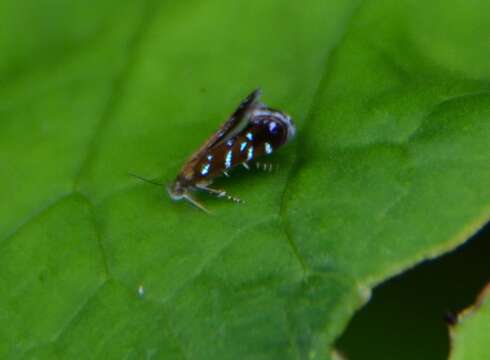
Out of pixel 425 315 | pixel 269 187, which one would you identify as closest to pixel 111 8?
pixel 269 187

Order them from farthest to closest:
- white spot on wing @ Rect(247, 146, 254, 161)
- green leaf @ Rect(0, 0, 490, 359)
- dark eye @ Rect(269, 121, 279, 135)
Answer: white spot on wing @ Rect(247, 146, 254, 161) → dark eye @ Rect(269, 121, 279, 135) → green leaf @ Rect(0, 0, 490, 359)

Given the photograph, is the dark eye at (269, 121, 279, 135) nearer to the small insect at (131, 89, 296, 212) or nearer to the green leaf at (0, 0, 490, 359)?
the small insect at (131, 89, 296, 212)

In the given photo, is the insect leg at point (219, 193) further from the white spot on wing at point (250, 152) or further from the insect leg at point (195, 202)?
the white spot on wing at point (250, 152)

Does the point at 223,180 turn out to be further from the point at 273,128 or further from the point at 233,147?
the point at 273,128

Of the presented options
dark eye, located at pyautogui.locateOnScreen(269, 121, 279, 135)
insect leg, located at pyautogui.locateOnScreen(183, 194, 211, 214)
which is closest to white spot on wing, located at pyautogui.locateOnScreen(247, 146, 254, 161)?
dark eye, located at pyautogui.locateOnScreen(269, 121, 279, 135)

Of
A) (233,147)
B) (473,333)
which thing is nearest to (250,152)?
(233,147)

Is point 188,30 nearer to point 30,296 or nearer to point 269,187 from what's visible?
point 269,187

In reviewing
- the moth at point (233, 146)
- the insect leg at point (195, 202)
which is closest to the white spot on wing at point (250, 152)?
the moth at point (233, 146)

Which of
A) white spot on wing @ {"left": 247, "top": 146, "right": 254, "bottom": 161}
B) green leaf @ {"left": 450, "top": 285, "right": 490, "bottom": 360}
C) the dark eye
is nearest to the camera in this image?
green leaf @ {"left": 450, "top": 285, "right": 490, "bottom": 360}
